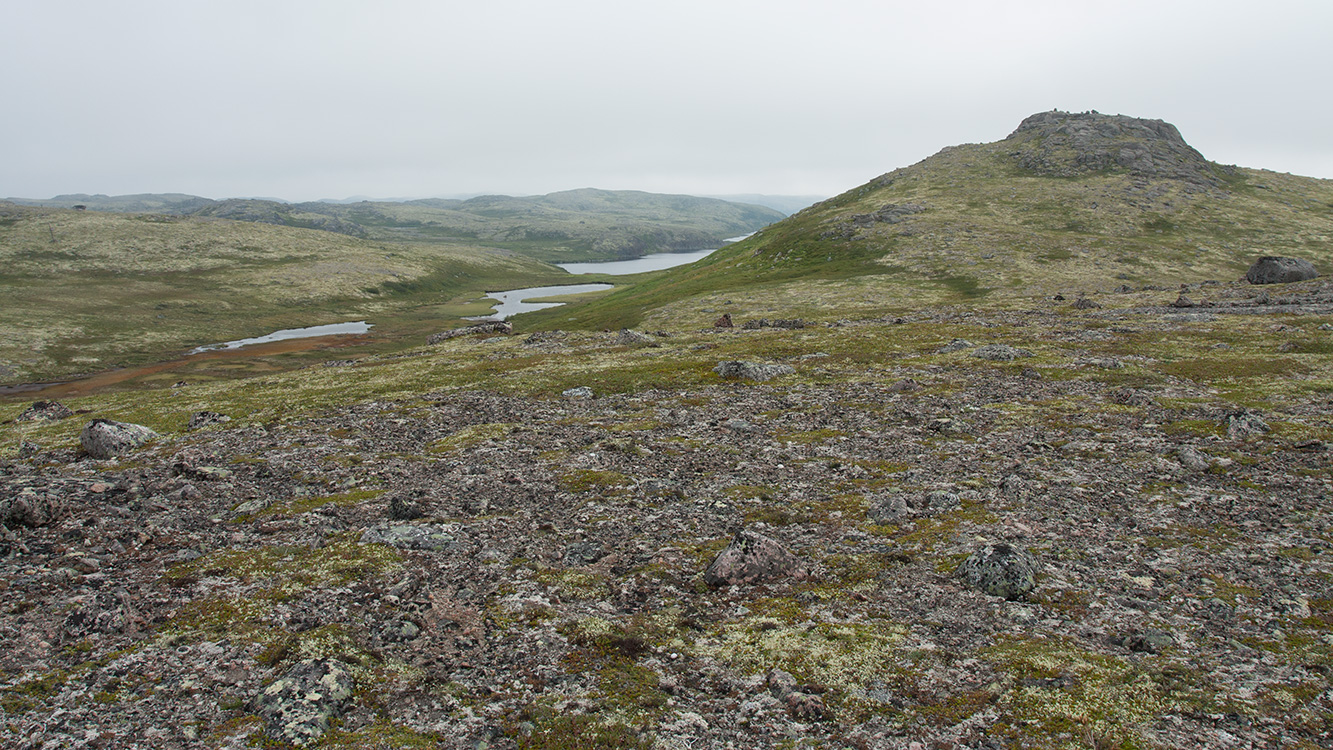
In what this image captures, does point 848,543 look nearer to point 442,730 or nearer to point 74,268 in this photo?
point 442,730

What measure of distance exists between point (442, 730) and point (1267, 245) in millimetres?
178918

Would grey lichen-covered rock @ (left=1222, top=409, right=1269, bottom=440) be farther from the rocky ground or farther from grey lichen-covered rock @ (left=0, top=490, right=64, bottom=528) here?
grey lichen-covered rock @ (left=0, top=490, right=64, bottom=528)

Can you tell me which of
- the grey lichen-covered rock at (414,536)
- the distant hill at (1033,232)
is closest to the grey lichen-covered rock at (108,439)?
the grey lichen-covered rock at (414,536)

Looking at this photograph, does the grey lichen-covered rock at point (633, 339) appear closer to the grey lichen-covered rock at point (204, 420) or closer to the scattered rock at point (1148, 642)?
the grey lichen-covered rock at point (204, 420)

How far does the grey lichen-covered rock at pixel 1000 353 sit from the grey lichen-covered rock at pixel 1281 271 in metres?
69.9

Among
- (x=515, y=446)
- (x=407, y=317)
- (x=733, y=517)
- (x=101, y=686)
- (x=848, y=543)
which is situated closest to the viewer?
(x=101, y=686)

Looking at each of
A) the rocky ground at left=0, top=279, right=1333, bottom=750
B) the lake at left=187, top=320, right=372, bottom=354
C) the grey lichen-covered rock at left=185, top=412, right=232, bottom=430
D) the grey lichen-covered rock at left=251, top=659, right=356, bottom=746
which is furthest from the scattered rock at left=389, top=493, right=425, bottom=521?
the lake at left=187, top=320, right=372, bottom=354

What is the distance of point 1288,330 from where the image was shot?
53.8 m

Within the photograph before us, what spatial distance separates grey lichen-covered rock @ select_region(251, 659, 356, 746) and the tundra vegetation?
0.08m

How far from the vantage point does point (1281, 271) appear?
3425 inches

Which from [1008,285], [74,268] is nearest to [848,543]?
[1008,285]

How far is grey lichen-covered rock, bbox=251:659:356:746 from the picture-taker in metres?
12.1

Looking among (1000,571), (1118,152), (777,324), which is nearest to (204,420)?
(1000,571)

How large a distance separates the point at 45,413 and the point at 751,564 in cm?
6325
